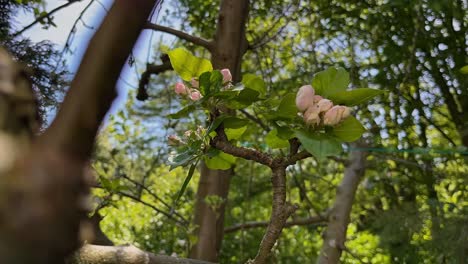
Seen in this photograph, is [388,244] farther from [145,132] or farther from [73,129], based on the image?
[73,129]

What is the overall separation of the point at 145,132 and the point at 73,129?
4099mm

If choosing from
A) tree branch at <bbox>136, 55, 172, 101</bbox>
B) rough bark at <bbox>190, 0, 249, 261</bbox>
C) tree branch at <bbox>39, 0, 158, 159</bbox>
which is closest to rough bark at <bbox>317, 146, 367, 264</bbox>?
rough bark at <bbox>190, 0, 249, 261</bbox>

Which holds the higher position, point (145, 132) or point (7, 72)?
point (145, 132)

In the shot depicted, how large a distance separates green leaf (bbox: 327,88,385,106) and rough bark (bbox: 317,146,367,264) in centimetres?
188

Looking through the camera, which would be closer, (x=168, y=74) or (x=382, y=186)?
(x=382, y=186)

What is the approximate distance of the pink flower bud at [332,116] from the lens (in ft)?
2.59

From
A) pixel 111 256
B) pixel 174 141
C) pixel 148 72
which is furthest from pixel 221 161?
pixel 148 72

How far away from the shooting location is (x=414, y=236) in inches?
108

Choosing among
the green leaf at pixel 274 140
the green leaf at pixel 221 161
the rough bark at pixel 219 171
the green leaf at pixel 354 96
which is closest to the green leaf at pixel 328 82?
the green leaf at pixel 354 96

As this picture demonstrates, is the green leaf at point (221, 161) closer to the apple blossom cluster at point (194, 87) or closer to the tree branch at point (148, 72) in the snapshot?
the apple blossom cluster at point (194, 87)

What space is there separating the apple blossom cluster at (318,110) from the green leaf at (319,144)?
2 cm

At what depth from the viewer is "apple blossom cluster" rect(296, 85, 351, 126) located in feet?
2.60

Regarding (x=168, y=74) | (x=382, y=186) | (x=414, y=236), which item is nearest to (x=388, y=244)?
(x=414, y=236)

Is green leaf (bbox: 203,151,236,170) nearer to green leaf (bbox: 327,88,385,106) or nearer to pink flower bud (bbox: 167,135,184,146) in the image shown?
pink flower bud (bbox: 167,135,184,146)
